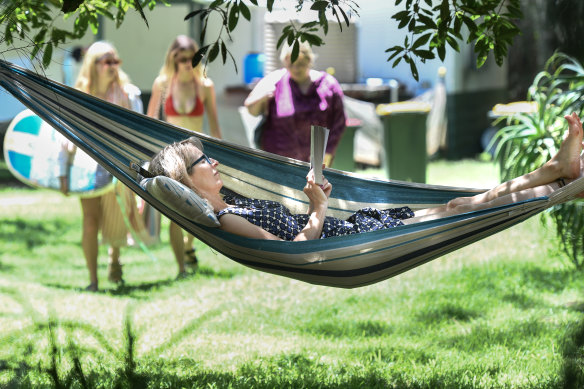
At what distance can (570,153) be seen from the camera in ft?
8.70

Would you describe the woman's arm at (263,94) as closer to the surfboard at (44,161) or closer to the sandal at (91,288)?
the surfboard at (44,161)

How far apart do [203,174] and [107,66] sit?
159 cm

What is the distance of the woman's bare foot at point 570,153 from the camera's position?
2648 millimetres

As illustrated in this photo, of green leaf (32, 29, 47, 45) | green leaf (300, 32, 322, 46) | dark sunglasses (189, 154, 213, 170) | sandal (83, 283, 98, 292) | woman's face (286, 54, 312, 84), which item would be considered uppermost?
green leaf (32, 29, 47, 45)

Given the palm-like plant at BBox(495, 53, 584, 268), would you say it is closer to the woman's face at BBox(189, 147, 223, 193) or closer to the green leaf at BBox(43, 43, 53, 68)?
the woman's face at BBox(189, 147, 223, 193)

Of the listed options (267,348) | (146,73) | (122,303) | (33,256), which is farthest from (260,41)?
(267,348)

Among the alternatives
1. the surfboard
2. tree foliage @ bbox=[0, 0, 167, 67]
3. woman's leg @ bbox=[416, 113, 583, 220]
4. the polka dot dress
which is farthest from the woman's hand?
the surfboard

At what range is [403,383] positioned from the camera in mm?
2674

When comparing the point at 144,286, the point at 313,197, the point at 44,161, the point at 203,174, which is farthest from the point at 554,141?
the point at 44,161

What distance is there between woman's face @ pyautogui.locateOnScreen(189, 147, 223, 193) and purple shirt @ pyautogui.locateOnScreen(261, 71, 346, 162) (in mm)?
1477

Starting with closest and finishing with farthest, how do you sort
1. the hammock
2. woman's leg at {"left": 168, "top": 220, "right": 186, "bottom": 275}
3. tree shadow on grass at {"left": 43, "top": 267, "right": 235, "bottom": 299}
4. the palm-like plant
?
the hammock → the palm-like plant → tree shadow on grass at {"left": 43, "top": 267, "right": 235, "bottom": 299} → woman's leg at {"left": 168, "top": 220, "right": 186, "bottom": 275}

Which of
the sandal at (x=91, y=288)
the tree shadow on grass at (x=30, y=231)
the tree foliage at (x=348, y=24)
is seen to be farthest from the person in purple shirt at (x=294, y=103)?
the tree shadow on grass at (x=30, y=231)

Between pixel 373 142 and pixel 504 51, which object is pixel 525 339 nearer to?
pixel 504 51

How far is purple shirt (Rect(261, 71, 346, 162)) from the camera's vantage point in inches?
167
